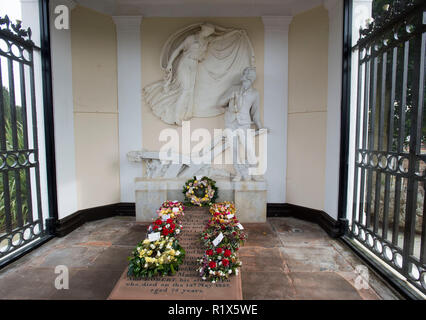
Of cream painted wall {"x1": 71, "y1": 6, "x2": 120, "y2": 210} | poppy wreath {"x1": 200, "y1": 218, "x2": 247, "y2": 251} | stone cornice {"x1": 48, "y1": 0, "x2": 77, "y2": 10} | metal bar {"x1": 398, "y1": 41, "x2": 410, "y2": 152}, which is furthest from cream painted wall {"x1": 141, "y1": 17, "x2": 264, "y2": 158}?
poppy wreath {"x1": 200, "y1": 218, "x2": 247, "y2": 251}

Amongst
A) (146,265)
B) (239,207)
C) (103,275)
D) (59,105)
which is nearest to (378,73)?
(239,207)

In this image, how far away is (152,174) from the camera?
16.0ft

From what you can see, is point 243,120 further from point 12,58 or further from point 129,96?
point 12,58

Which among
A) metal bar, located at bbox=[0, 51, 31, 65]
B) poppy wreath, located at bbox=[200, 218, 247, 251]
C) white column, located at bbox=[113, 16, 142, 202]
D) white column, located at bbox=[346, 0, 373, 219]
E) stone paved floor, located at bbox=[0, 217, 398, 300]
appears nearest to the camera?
stone paved floor, located at bbox=[0, 217, 398, 300]

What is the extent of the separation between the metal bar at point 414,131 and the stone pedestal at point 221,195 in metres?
2.32

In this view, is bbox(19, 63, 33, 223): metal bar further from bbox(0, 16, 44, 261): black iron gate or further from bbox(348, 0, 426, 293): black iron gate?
bbox(348, 0, 426, 293): black iron gate

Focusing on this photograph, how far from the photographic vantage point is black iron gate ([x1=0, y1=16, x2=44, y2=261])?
318 centimetres

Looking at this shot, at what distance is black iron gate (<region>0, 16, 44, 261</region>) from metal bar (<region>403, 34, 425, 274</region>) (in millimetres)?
4829

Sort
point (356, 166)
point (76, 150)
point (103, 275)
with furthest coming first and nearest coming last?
point (76, 150) < point (356, 166) < point (103, 275)

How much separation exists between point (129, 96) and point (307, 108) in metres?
3.64

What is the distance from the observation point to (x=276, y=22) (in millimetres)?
4852

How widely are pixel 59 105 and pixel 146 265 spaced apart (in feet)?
11.0
